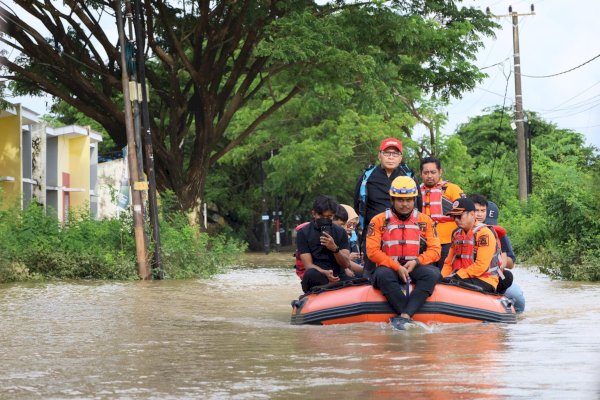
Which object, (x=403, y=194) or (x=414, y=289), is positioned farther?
(x=414, y=289)

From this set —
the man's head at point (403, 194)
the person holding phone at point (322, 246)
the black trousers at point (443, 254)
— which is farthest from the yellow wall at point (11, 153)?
the man's head at point (403, 194)

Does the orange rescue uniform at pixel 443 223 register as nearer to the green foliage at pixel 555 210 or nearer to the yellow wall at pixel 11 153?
the green foliage at pixel 555 210

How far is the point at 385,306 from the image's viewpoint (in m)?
14.0

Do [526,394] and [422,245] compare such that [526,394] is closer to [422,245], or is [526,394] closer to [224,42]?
[422,245]

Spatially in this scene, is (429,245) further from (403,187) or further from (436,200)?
(436,200)

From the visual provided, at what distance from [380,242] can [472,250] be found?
1406mm

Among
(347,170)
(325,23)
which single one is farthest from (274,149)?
(325,23)

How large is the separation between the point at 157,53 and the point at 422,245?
17094 mm

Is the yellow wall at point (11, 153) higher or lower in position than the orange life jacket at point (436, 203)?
higher

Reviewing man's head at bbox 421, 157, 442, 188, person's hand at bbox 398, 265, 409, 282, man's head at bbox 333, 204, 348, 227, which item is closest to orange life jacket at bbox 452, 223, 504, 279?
man's head at bbox 421, 157, 442, 188

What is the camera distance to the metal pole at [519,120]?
143ft

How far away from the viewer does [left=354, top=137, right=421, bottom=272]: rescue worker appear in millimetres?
14367

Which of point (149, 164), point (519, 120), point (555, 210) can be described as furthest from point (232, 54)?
point (519, 120)

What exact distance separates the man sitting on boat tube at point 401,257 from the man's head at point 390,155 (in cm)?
66
